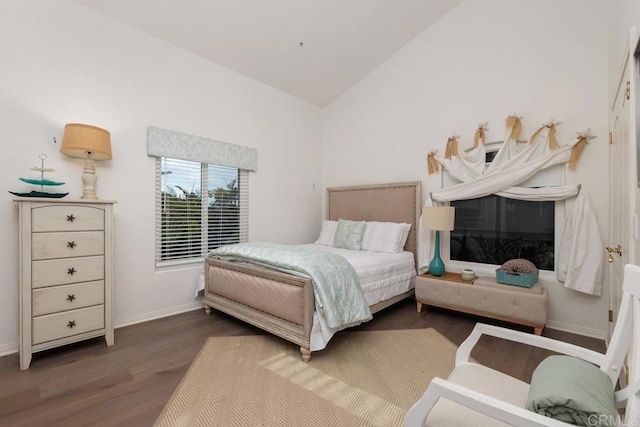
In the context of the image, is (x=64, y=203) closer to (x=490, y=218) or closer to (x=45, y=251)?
(x=45, y=251)

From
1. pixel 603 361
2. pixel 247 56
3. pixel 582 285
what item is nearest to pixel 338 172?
pixel 247 56

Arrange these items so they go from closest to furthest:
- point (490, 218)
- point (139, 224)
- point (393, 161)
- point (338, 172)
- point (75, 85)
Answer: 1. point (75, 85)
2. point (139, 224)
3. point (490, 218)
4. point (393, 161)
5. point (338, 172)

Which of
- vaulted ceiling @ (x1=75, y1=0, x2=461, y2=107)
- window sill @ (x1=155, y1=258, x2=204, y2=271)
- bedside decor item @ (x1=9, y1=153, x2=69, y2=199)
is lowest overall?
window sill @ (x1=155, y1=258, x2=204, y2=271)

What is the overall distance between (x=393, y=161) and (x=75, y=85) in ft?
12.1

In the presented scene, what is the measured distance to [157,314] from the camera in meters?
3.21

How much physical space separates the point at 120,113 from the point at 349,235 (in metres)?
2.97

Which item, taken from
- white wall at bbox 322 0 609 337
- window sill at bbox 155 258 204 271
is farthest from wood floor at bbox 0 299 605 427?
white wall at bbox 322 0 609 337

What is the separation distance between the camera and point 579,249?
2770 millimetres

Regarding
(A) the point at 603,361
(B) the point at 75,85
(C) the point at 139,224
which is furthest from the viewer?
(C) the point at 139,224

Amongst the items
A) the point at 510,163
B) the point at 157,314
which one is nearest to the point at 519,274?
Answer: the point at 510,163

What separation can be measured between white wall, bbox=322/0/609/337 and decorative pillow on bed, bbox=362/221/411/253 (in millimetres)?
639

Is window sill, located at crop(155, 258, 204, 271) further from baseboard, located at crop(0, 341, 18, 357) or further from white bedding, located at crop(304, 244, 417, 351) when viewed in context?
white bedding, located at crop(304, 244, 417, 351)

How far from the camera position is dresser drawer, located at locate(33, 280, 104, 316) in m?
2.22

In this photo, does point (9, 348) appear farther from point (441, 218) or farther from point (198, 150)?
point (441, 218)
